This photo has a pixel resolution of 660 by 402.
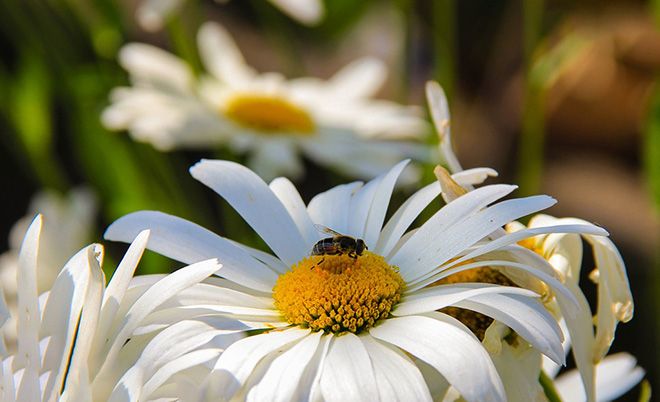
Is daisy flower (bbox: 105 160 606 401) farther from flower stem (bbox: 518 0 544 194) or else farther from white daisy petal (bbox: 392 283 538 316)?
flower stem (bbox: 518 0 544 194)

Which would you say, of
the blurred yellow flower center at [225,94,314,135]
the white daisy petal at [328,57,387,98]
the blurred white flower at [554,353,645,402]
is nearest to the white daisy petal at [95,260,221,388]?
the blurred white flower at [554,353,645,402]

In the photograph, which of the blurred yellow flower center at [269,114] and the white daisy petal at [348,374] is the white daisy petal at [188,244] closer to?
the white daisy petal at [348,374]

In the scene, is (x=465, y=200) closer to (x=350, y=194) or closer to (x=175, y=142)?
(x=350, y=194)

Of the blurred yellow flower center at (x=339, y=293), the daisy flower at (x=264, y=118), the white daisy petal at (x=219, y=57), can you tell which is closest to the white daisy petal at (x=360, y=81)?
the daisy flower at (x=264, y=118)

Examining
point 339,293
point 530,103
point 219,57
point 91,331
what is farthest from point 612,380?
point 219,57

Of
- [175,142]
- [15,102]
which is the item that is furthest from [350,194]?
[15,102]

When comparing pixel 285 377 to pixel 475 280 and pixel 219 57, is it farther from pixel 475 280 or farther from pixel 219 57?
pixel 219 57
